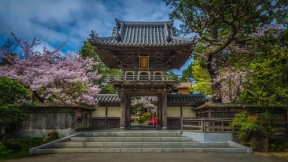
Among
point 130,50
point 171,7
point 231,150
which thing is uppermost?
point 171,7

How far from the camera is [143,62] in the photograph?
2050 cm

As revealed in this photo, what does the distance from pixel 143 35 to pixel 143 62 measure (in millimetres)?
4330

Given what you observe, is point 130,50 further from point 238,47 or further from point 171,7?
point 238,47

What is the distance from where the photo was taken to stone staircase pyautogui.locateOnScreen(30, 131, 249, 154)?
12.3 m

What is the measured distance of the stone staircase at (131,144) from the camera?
40.5ft

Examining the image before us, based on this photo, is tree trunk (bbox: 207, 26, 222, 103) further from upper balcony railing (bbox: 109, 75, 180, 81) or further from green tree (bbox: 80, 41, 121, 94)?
green tree (bbox: 80, 41, 121, 94)

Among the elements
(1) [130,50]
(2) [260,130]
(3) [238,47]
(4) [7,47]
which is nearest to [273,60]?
(2) [260,130]

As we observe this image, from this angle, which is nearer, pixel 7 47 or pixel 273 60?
pixel 273 60

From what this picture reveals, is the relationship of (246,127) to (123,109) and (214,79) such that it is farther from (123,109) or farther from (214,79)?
(123,109)

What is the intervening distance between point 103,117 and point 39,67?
307 inches

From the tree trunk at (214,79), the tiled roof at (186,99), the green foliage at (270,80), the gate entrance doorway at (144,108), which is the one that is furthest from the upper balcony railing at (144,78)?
the gate entrance doorway at (144,108)

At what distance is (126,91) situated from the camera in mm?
20703

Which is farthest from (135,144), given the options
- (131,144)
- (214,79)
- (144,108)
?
(144,108)

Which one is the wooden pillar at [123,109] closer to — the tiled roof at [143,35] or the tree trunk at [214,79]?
the tiled roof at [143,35]
